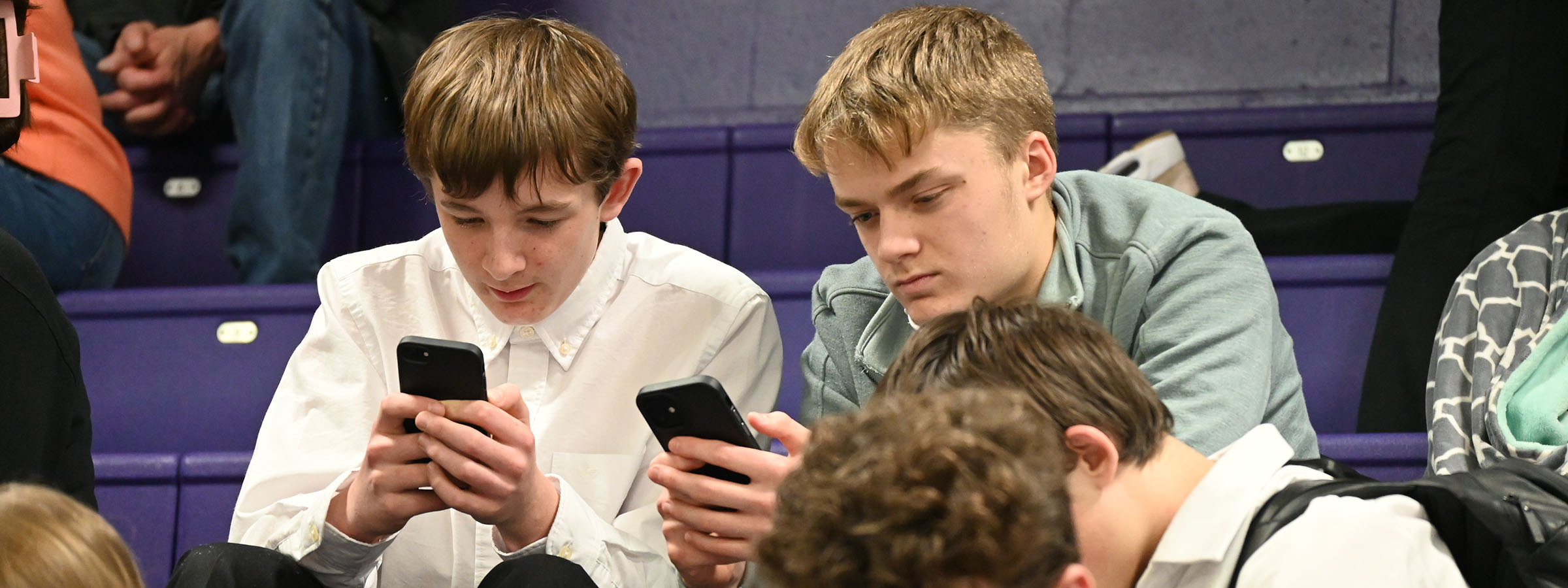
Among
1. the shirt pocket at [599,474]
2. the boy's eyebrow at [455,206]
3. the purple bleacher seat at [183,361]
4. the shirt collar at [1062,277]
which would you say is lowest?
the purple bleacher seat at [183,361]

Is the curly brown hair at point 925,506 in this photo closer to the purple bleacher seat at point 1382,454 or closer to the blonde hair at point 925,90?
the blonde hair at point 925,90

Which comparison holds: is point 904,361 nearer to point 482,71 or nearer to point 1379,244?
point 482,71

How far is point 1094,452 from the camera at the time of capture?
35.9 inches

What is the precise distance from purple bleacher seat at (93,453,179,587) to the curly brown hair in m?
1.12

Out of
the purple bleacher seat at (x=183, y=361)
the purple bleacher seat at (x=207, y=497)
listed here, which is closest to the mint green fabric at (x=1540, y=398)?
the purple bleacher seat at (x=207, y=497)

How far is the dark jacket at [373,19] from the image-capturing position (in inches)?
90.9

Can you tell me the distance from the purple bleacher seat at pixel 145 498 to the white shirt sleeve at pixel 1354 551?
4.11 feet

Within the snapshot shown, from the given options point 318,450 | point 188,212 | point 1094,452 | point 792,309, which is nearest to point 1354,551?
point 1094,452

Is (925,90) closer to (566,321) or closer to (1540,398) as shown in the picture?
(566,321)

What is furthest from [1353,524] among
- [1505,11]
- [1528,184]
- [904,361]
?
[1505,11]

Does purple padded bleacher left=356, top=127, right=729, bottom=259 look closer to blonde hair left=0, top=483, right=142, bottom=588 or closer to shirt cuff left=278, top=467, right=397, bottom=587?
shirt cuff left=278, top=467, right=397, bottom=587

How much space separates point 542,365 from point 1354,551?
78 centimetres

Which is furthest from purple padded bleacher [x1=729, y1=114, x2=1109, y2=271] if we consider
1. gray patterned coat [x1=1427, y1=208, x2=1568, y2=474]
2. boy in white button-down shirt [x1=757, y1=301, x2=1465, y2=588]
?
boy in white button-down shirt [x1=757, y1=301, x2=1465, y2=588]

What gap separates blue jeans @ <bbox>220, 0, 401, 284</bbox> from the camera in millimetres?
2123
